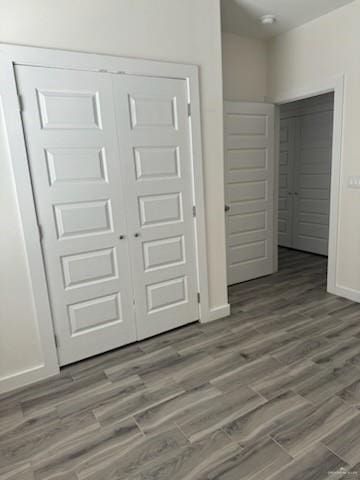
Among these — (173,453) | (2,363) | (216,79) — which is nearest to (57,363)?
(2,363)

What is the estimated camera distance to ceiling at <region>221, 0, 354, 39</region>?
2797 mm

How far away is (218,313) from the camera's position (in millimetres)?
3023

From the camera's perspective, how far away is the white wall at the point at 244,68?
3.40 meters

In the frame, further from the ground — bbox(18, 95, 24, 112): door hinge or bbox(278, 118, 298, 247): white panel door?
bbox(18, 95, 24, 112): door hinge

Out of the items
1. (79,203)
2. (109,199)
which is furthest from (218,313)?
(79,203)

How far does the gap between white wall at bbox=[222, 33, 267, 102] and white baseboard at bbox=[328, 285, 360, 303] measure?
2306mm

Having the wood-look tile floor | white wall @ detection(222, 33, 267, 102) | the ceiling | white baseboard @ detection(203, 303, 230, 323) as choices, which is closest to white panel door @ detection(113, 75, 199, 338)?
white baseboard @ detection(203, 303, 230, 323)

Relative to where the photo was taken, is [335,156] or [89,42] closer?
[89,42]

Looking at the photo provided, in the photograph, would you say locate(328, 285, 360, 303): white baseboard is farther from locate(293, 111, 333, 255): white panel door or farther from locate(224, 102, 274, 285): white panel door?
locate(293, 111, 333, 255): white panel door

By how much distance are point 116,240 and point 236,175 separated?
182 cm

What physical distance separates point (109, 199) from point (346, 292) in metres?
2.59

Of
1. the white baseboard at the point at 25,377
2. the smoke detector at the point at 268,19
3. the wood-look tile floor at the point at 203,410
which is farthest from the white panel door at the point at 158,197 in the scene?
the smoke detector at the point at 268,19

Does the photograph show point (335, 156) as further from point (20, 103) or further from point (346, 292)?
point (20, 103)

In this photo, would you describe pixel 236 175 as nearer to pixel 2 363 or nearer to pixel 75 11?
pixel 75 11
